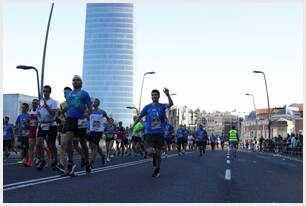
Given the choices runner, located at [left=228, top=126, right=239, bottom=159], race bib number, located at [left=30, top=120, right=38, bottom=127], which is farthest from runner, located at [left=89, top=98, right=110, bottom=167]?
runner, located at [left=228, top=126, right=239, bottom=159]

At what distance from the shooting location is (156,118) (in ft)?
34.9

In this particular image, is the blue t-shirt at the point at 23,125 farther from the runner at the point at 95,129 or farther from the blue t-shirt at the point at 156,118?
the blue t-shirt at the point at 156,118

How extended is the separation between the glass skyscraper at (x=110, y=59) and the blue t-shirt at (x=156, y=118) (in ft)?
595

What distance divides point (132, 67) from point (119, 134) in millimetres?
171594

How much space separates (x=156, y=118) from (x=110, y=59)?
599 feet

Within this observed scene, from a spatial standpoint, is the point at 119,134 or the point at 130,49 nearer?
the point at 119,134

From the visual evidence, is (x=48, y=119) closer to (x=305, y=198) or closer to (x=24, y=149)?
(x=24, y=149)

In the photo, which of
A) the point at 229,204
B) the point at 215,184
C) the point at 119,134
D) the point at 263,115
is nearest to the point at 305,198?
the point at 229,204

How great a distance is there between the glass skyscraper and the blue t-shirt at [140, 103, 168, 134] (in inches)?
7138

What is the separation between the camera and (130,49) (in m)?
196

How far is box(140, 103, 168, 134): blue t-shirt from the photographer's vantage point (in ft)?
35.0

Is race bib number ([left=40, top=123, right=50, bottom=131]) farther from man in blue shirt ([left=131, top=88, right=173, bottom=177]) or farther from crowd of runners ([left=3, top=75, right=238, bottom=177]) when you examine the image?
man in blue shirt ([left=131, top=88, right=173, bottom=177])

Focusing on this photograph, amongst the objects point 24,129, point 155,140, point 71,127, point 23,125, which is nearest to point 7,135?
point 24,129

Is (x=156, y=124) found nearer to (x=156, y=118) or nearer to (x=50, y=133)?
(x=156, y=118)
